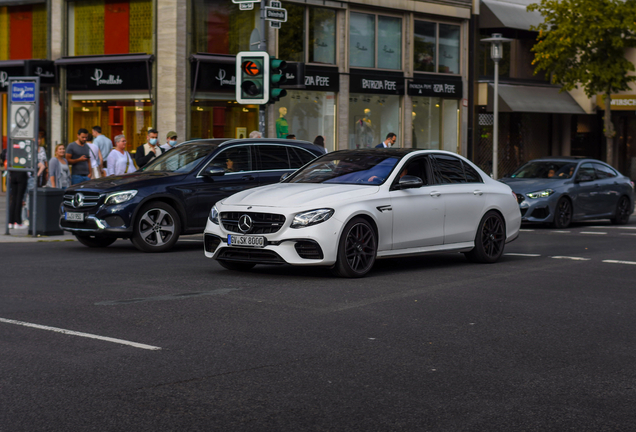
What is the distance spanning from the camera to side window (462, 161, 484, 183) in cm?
1210

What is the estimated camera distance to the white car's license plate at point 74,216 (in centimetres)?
1333

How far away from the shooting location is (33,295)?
28.8 ft

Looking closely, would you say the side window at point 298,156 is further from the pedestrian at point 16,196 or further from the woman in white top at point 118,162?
the pedestrian at point 16,196

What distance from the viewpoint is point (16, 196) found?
16.6 meters

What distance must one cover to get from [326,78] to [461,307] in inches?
815

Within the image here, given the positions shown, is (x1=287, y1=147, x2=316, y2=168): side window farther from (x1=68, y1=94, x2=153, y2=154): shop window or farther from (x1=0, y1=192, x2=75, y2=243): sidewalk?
(x1=68, y1=94, x2=153, y2=154): shop window

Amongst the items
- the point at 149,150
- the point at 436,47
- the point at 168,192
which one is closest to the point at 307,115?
the point at 436,47

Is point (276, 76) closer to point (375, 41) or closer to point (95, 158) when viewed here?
point (95, 158)

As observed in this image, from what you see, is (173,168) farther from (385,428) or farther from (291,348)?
(385,428)

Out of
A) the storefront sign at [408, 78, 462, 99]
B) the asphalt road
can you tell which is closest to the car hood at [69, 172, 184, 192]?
the asphalt road

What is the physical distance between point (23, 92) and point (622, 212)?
521 inches

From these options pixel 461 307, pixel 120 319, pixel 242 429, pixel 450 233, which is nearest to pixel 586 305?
pixel 461 307

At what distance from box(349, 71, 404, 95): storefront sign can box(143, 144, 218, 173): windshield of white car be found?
15.1 meters

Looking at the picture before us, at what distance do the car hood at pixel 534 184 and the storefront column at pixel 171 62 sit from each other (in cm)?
1003
